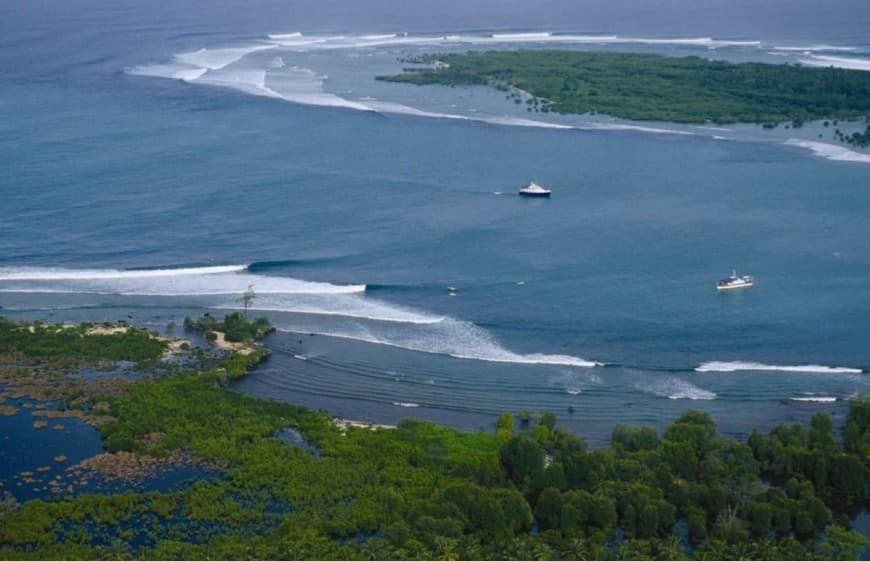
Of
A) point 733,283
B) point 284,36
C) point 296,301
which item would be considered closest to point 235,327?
point 296,301

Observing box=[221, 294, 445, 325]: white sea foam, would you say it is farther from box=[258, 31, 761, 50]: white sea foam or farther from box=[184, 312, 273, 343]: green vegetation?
box=[258, 31, 761, 50]: white sea foam

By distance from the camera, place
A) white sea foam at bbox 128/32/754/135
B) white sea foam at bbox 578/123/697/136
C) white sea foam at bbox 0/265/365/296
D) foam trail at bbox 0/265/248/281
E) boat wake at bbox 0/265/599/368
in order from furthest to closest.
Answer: white sea foam at bbox 128/32/754/135 < white sea foam at bbox 578/123/697/136 < foam trail at bbox 0/265/248/281 < white sea foam at bbox 0/265/365/296 < boat wake at bbox 0/265/599/368

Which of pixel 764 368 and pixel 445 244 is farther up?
pixel 445 244

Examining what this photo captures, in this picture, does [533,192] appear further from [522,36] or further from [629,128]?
[522,36]

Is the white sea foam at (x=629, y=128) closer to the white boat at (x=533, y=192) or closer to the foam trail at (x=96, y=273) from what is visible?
the white boat at (x=533, y=192)

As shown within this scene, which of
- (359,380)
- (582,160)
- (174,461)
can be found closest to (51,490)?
(174,461)

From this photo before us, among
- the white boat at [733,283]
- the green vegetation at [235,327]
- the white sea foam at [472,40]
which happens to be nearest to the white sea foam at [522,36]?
the white sea foam at [472,40]

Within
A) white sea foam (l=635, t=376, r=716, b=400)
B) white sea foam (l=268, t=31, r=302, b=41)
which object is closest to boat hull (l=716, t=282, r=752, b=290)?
white sea foam (l=635, t=376, r=716, b=400)
